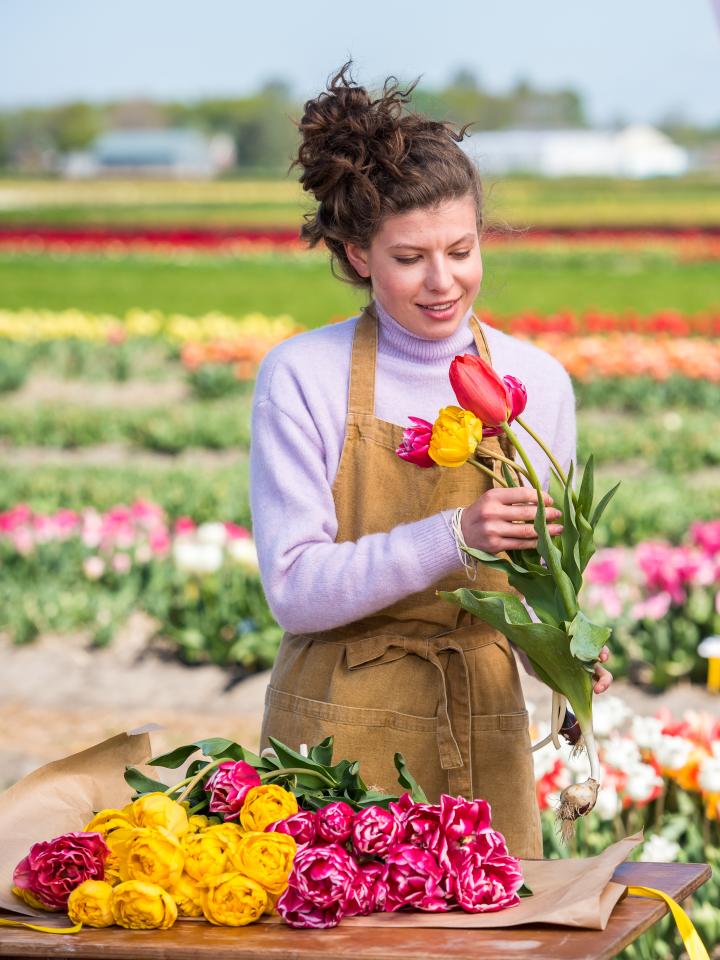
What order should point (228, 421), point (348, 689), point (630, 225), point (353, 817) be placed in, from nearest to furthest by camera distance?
point (353, 817), point (348, 689), point (228, 421), point (630, 225)

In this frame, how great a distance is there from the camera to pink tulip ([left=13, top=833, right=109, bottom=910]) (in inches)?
66.1

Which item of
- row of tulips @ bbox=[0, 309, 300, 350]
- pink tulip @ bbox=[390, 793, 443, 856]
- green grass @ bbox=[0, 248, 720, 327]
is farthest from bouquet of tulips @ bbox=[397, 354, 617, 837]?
green grass @ bbox=[0, 248, 720, 327]

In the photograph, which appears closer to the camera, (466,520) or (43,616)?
(466,520)

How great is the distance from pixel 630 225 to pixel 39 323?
22841 millimetres

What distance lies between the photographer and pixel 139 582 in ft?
20.8

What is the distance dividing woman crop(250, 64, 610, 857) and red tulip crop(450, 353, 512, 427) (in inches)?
8.4

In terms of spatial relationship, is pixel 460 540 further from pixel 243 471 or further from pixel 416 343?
pixel 243 471

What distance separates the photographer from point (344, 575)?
2109 millimetres

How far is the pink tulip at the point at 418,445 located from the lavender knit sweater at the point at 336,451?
14 centimetres

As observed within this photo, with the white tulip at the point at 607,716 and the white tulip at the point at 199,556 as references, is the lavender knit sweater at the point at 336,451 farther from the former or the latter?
the white tulip at the point at 199,556

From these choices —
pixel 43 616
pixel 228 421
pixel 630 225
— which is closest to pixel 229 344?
pixel 228 421

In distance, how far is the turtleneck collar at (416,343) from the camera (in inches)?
90.1

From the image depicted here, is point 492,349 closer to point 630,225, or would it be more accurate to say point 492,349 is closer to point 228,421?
point 228,421

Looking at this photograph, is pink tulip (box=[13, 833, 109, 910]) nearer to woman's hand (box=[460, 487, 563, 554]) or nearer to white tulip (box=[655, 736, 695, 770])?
woman's hand (box=[460, 487, 563, 554])
